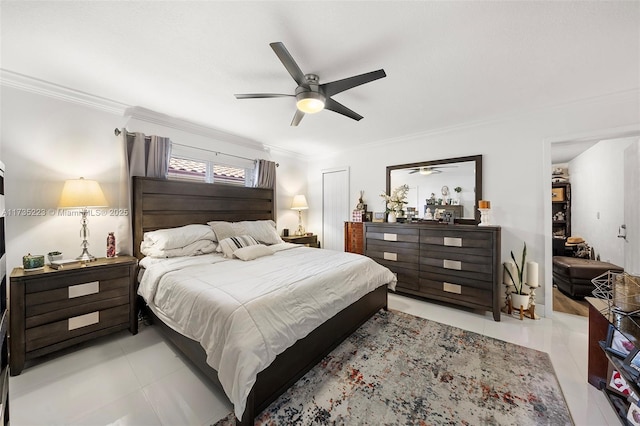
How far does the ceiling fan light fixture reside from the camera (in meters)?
2.01

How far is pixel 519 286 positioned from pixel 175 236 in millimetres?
4173

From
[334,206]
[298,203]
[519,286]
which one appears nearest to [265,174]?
[298,203]

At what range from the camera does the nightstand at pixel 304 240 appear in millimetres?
4414

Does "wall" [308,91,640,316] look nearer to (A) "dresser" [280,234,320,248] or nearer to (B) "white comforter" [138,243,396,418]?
(B) "white comforter" [138,243,396,418]

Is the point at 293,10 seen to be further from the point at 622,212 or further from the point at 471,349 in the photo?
the point at 622,212

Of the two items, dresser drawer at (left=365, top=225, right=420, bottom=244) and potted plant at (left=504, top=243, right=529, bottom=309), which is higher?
dresser drawer at (left=365, top=225, right=420, bottom=244)

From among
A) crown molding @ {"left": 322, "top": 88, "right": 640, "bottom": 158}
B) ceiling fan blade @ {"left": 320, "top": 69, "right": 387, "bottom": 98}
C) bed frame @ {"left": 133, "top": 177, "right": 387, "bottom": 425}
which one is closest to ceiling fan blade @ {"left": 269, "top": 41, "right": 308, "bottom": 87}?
ceiling fan blade @ {"left": 320, "top": 69, "right": 387, "bottom": 98}

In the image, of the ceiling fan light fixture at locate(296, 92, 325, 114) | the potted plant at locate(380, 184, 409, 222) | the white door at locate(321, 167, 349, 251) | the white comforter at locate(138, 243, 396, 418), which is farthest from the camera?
the white door at locate(321, 167, 349, 251)

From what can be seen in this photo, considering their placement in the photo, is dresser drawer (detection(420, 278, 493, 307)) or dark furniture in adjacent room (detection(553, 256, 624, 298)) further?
dark furniture in adjacent room (detection(553, 256, 624, 298))

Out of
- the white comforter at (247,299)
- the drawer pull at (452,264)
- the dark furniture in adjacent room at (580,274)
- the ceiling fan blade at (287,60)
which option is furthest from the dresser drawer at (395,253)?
the ceiling fan blade at (287,60)

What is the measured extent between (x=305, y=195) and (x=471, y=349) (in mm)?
Result: 3928

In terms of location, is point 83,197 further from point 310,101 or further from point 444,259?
point 444,259

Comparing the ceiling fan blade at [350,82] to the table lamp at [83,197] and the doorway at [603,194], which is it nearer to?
the table lamp at [83,197]

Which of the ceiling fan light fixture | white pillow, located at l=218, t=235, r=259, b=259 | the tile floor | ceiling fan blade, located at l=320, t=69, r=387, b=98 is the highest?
ceiling fan blade, located at l=320, t=69, r=387, b=98
